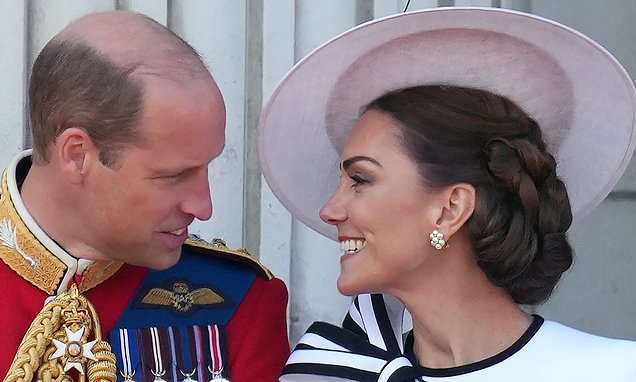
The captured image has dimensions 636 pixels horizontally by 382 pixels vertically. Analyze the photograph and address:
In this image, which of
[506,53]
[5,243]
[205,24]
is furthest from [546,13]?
[5,243]

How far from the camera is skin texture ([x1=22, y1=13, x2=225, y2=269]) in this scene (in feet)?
8.10

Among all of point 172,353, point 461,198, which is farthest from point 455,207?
point 172,353

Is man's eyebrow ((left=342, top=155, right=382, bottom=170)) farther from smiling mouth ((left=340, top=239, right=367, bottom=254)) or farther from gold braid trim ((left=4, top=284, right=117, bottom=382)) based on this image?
gold braid trim ((left=4, top=284, right=117, bottom=382))

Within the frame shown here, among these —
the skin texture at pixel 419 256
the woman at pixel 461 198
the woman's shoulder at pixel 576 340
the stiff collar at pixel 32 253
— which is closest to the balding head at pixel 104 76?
the stiff collar at pixel 32 253

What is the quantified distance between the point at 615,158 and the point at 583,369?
0.41 meters

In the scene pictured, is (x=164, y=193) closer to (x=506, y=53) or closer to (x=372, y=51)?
(x=372, y=51)

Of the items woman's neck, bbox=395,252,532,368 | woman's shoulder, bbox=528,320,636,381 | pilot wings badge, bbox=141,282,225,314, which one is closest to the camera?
woman's shoulder, bbox=528,320,636,381

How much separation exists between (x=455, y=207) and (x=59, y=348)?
68 cm

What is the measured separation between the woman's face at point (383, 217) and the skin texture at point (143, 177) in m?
0.25

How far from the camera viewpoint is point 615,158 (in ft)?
8.47

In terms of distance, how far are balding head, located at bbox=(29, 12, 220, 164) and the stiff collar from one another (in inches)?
4.0

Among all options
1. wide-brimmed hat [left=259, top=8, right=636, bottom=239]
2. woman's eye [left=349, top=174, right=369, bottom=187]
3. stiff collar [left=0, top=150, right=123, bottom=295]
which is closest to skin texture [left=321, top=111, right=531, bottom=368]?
woman's eye [left=349, top=174, right=369, bottom=187]

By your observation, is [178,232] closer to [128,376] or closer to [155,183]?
[155,183]

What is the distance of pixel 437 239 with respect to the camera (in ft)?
7.97
